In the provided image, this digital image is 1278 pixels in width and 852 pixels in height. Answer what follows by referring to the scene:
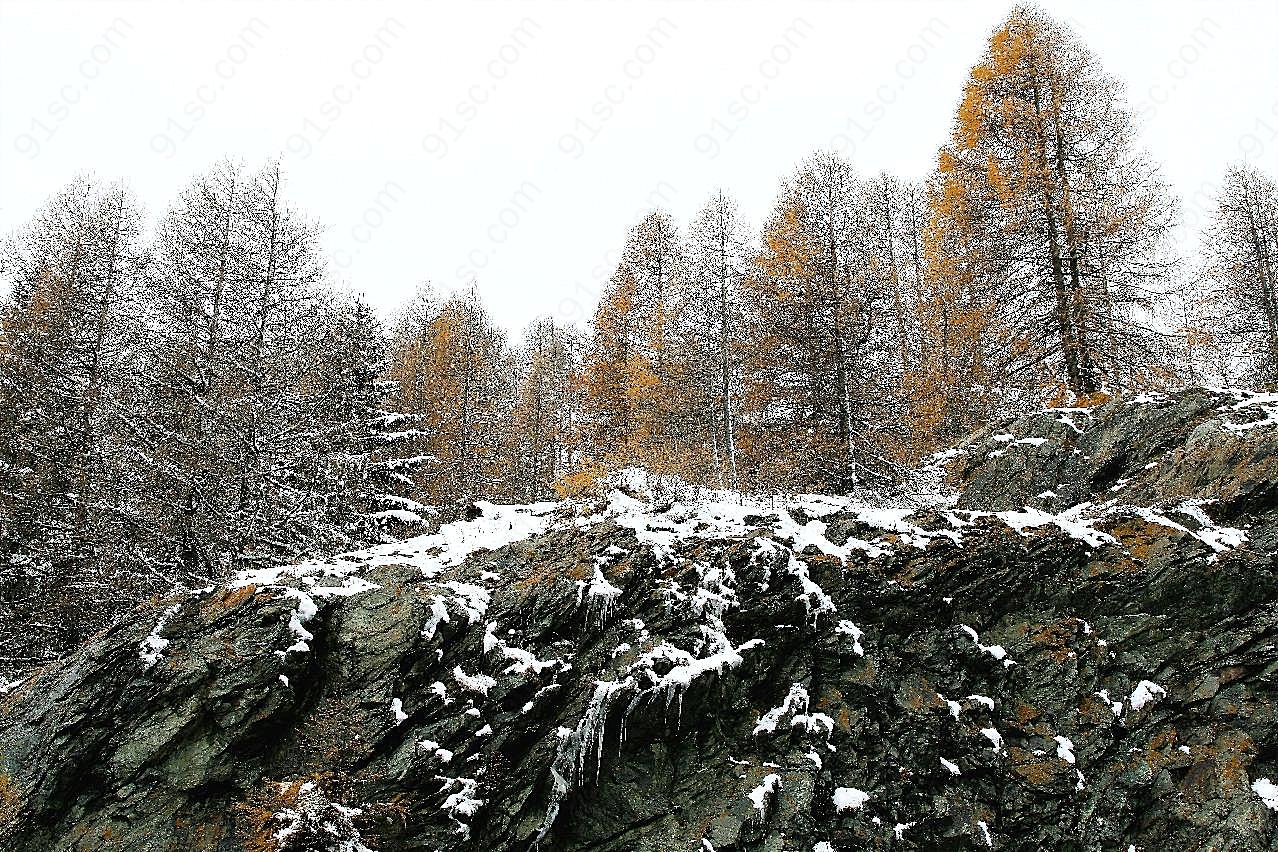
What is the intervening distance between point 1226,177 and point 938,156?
33.4 ft

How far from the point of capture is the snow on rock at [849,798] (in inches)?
207

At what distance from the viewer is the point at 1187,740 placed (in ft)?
16.9

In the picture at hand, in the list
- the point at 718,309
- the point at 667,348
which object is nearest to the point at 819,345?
the point at 718,309

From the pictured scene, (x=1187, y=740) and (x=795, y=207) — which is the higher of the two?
(x=795, y=207)

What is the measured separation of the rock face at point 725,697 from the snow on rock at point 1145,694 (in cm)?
4

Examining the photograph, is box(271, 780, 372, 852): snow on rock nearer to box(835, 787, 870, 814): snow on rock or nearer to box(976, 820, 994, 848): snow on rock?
box(835, 787, 870, 814): snow on rock

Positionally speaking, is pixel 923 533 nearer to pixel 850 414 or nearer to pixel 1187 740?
pixel 1187 740

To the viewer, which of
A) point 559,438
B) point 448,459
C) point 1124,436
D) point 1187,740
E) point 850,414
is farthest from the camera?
point 559,438

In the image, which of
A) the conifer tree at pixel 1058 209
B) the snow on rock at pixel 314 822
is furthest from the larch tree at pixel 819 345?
the snow on rock at pixel 314 822

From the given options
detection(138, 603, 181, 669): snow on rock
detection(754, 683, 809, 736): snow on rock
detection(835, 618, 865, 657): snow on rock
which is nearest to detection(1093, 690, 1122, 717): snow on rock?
detection(835, 618, 865, 657): snow on rock

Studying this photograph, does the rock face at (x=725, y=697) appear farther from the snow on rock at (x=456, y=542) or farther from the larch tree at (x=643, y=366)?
the larch tree at (x=643, y=366)

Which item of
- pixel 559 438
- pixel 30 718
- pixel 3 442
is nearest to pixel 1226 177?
pixel 559 438

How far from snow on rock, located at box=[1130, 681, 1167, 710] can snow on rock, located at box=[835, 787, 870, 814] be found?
226 cm

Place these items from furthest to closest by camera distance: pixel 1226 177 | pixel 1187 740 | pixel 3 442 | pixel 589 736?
1. pixel 1226 177
2. pixel 3 442
3. pixel 589 736
4. pixel 1187 740
